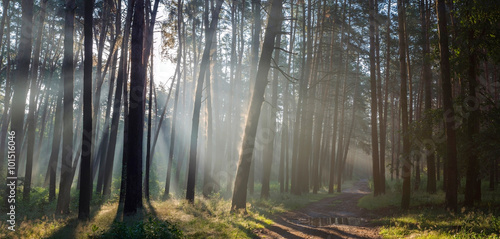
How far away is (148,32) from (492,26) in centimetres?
1536

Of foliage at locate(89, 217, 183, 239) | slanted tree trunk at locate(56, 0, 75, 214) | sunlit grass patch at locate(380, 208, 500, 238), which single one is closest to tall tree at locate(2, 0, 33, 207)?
slanted tree trunk at locate(56, 0, 75, 214)

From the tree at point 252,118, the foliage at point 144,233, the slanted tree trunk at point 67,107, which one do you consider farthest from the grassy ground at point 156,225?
the slanted tree trunk at point 67,107

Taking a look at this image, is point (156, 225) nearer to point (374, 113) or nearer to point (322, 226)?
point (322, 226)

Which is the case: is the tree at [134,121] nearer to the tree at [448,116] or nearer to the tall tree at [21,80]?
the tall tree at [21,80]

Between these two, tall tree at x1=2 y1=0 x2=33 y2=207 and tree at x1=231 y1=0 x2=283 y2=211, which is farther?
tall tree at x1=2 y1=0 x2=33 y2=207

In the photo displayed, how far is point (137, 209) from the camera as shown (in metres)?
11.7

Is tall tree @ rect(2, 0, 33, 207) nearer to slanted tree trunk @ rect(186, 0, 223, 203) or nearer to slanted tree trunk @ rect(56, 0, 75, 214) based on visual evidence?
slanted tree trunk @ rect(56, 0, 75, 214)

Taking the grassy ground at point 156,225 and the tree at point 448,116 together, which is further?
the tree at point 448,116

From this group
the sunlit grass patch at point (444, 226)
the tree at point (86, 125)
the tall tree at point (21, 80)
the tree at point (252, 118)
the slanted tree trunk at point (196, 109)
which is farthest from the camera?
the slanted tree trunk at point (196, 109)

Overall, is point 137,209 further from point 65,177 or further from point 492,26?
point 492,26

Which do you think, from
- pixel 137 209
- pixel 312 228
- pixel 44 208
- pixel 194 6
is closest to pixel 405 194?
pixel 312 228

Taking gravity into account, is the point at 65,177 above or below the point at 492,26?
below

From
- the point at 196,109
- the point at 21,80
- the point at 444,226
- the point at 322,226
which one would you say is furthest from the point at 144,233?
the point at 21,80

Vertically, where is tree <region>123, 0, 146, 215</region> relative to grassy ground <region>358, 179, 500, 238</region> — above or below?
above
